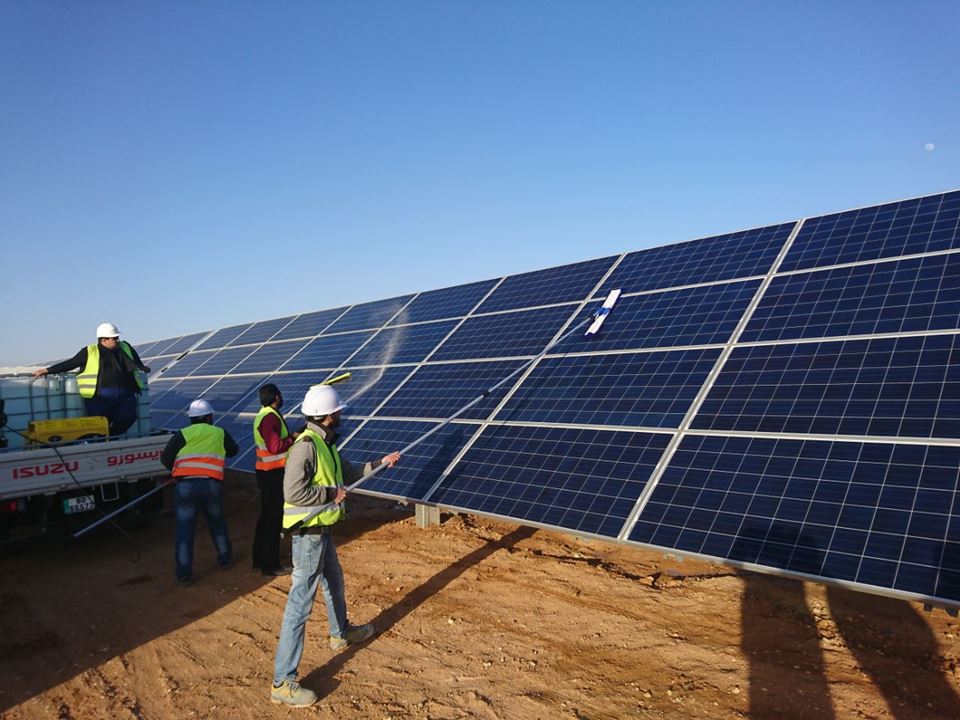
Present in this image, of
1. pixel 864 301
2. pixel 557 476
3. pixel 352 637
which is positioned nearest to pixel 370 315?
pixel 557 476

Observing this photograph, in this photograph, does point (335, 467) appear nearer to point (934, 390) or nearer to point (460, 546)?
point (460, 546)

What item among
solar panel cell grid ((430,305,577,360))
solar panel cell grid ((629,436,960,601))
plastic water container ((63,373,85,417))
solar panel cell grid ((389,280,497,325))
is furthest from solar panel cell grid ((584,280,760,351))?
plastic water container ((63,373,85,417))

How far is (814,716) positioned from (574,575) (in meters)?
3.47

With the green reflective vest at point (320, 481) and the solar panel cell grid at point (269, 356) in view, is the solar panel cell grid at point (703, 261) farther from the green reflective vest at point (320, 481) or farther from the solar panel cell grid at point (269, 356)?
the solar panel cell grid at point (269, 356)

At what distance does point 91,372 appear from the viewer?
381 inches

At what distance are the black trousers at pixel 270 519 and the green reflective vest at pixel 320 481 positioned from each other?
115 inches

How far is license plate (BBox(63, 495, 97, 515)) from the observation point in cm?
893

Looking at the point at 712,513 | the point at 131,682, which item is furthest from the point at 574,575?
the point at 131,682

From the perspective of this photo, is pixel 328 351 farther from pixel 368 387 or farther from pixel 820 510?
pixel 820 510

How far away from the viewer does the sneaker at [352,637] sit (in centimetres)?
639

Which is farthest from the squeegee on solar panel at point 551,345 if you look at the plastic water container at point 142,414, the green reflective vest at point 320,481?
the plastic water container at point 142,414

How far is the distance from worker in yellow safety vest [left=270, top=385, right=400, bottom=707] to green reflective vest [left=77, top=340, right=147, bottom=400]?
18.0ft

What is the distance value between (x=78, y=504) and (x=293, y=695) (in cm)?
550

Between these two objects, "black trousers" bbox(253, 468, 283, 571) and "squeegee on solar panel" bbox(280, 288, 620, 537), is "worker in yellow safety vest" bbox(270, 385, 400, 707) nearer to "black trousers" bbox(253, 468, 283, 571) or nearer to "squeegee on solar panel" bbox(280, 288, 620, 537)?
"squeegee on solar panel" bbox(280, 288, 620, 537)
